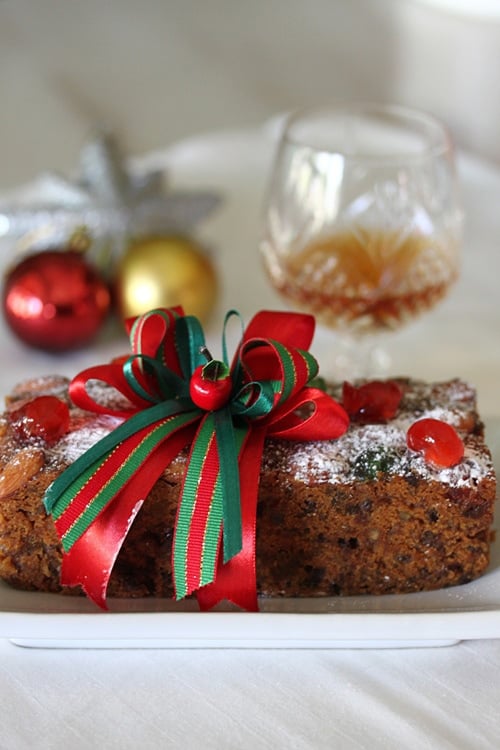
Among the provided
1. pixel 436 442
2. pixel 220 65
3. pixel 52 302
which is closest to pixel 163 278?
pixel 52 302

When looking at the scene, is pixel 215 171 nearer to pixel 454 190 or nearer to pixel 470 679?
pixel 454 190

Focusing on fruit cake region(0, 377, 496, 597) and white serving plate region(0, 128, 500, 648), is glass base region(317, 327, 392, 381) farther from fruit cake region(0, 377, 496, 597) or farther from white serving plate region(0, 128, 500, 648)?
fruit cake region(0, 377, 496, 597)

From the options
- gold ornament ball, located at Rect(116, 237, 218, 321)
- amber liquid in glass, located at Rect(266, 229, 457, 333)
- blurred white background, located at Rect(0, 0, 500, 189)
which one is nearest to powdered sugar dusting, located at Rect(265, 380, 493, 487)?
amber liquid in glass, located at Rect(266, 229, 457, 333)

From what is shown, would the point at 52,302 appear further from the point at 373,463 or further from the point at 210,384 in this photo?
the point at 373,463

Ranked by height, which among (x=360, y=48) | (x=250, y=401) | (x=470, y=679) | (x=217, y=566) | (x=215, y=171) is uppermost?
(x=360, y=48)

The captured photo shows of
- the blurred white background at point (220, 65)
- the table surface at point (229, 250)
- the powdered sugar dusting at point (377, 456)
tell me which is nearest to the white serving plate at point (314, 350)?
the table surface at point (229, 250)

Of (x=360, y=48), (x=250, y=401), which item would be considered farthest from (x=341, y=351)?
(x=360, y=48)

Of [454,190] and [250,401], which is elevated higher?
[454,190]
